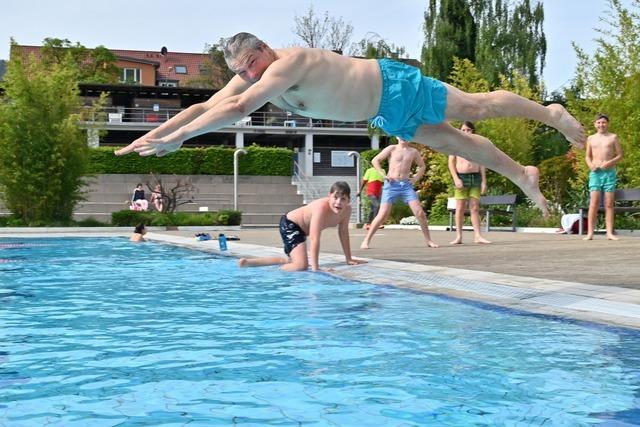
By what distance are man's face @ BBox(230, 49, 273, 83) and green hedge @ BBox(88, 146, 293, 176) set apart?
3013 centimetres

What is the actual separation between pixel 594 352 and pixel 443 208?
20259 mm

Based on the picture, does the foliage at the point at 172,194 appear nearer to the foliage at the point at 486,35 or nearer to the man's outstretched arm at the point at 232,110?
the foliage at the point at 486,35

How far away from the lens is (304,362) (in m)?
3.88

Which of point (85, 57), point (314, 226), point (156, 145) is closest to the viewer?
point (156, 145)

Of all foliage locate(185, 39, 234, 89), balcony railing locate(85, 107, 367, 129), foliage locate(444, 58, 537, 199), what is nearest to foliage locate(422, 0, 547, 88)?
foliage locate(444, 58, 537, 199)

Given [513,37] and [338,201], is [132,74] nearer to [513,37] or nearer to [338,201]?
[513,37]

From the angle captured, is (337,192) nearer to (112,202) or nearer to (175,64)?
(112,202)

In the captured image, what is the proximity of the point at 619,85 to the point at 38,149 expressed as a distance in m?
14.9

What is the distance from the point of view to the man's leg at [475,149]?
5.42m

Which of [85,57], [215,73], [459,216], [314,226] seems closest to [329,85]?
[314,226]

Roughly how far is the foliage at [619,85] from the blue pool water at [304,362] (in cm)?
1026

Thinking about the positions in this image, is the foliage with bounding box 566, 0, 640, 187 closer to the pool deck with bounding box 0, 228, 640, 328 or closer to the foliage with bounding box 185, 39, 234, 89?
the pool deck with bounding box 0, 228, 640, 328

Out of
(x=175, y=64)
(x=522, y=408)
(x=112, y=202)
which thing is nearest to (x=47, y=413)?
(x=522, y=408)

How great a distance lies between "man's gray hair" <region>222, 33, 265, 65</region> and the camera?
14.9 feet
